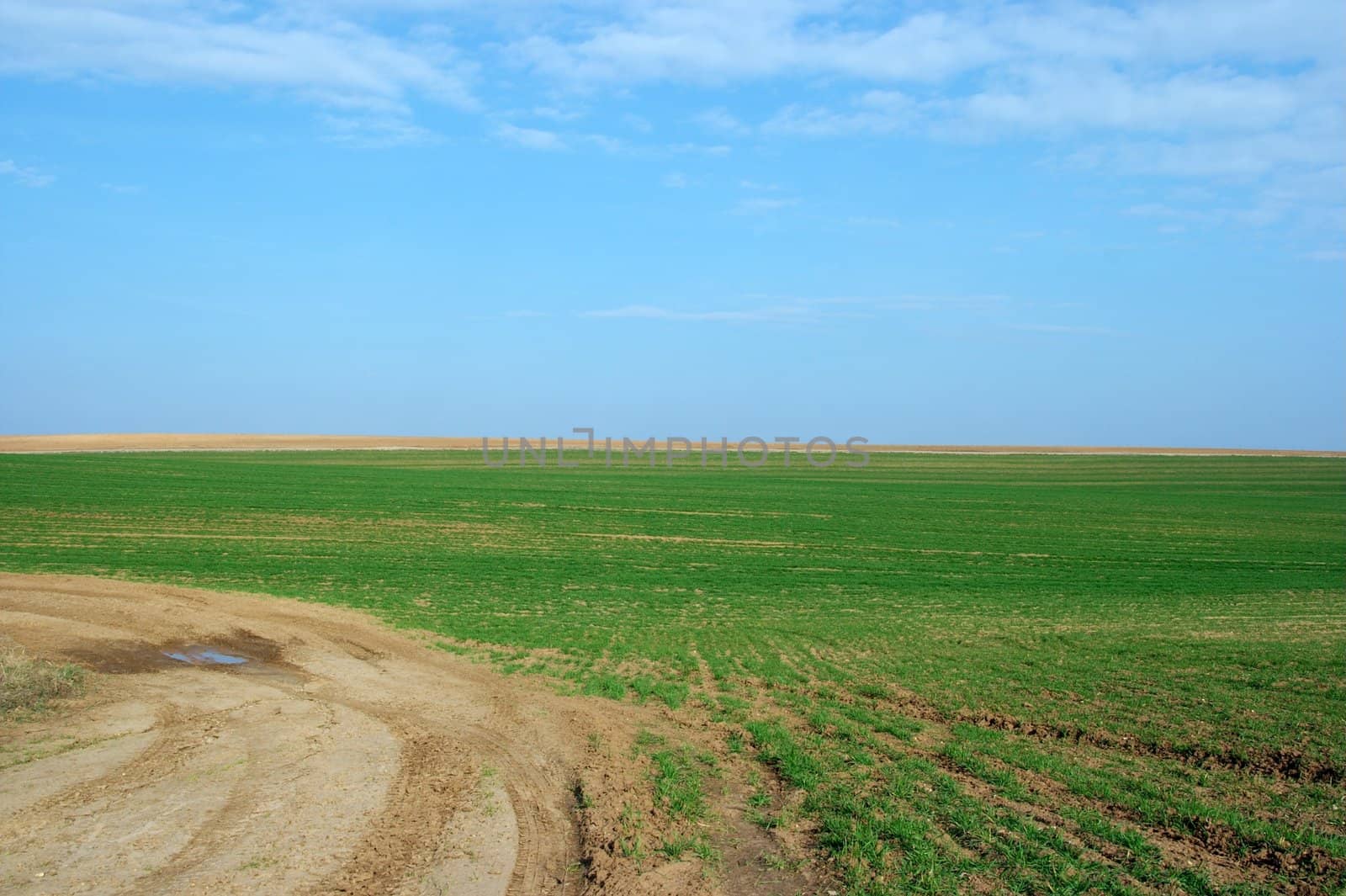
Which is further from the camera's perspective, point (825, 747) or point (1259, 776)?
point (825, 747)

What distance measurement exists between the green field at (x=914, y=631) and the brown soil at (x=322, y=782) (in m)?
1.57

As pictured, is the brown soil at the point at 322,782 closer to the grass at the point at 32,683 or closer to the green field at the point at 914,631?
the grass at the point at 32,683

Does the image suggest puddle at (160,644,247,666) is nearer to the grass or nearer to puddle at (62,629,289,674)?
puddle at (62,629,289,674)

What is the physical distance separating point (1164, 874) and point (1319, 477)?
97.8 meters

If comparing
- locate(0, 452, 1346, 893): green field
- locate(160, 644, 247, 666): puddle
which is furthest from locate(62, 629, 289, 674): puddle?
locate(0, 452, 1346, 893): green field

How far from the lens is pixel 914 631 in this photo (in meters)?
19.2

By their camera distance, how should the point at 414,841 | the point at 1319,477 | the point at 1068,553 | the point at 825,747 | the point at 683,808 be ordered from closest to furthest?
the point at 414,841 < the point at 683,808 < the point at 825,747 < the point at 1068,553 < the point at 1319,477

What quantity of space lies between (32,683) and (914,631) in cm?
1503

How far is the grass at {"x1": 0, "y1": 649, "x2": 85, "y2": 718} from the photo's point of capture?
37.9 feet

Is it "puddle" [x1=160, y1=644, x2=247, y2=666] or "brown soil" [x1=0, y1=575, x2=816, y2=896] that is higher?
"brown soil" [x1=0, y1=575, x2=816, y2=896]

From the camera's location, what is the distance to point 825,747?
10898 mm

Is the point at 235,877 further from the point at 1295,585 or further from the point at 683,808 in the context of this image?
the point at 1295,585

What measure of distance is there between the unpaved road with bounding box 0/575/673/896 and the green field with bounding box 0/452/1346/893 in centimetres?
187

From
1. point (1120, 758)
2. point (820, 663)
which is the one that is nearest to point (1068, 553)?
point (820, 663)
